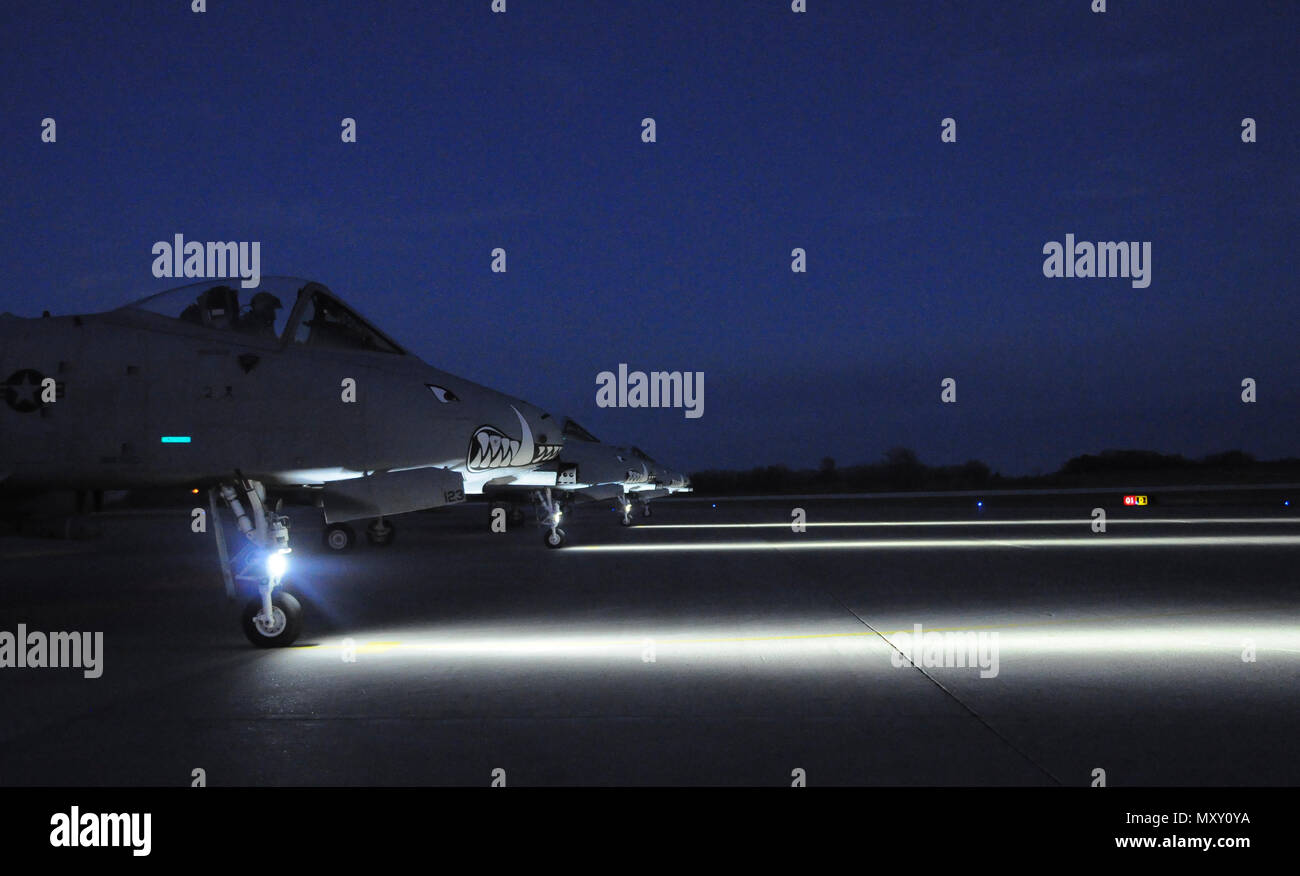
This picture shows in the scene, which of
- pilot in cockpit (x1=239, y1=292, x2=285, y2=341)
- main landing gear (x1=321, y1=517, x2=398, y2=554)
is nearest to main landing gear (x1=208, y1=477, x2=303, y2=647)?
pilot in cockpit (x1=239, y1=292, x2=285, y2=341)

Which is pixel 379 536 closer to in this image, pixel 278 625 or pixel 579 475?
pixel 579 475

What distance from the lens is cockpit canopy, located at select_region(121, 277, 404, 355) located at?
8.31 m

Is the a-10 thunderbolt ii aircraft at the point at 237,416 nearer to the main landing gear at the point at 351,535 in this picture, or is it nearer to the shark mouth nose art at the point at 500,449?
the shark mouth nose art at the point at 500,449

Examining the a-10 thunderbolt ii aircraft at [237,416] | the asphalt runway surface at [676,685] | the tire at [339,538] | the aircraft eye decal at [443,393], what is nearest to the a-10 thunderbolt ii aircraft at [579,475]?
the tire at [339,538]

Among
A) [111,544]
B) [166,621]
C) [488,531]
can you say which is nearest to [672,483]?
[488,531]

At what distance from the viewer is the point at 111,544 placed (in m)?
27.0

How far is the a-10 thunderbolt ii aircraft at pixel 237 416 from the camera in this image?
7.94 m

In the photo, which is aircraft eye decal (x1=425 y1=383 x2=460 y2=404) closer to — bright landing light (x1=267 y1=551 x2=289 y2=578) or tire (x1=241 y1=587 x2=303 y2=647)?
bright landing light (x1=267 y1=551 x2=289 y2=578)

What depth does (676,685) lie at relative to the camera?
6.69 metres

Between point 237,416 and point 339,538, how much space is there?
14.7 meters

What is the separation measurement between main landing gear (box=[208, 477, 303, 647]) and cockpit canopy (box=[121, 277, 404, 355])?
1135 mm

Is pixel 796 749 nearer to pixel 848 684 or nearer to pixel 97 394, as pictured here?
pixel 848 684
